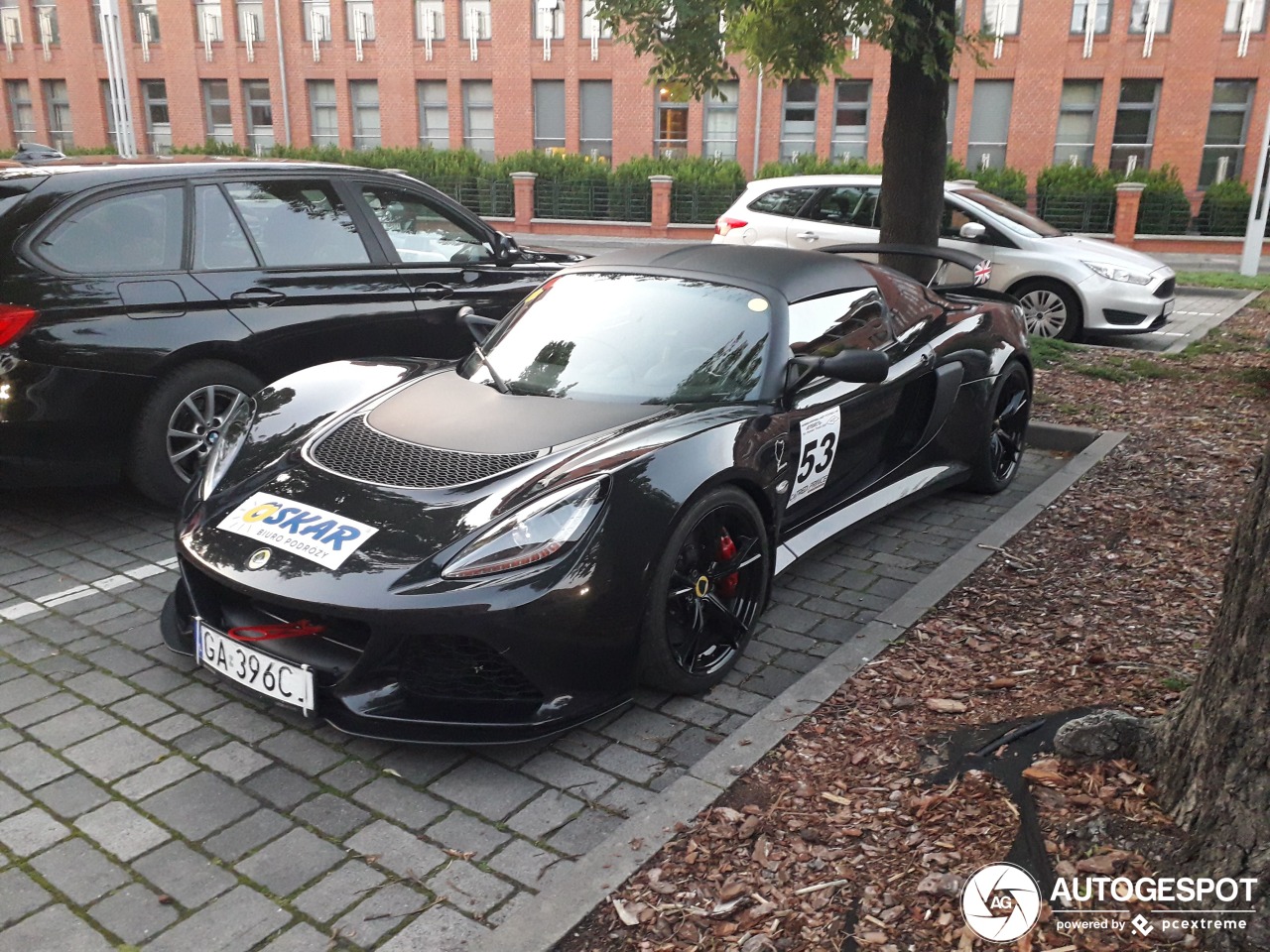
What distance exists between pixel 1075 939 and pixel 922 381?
322cm

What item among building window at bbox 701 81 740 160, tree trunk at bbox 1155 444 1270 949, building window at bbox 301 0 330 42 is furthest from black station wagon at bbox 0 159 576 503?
Result: building window at bbox 301 0 330 42

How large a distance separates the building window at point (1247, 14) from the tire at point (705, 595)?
1280 inches

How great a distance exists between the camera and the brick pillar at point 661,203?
90.8 ft

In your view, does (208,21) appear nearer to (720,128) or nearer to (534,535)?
(720,128)

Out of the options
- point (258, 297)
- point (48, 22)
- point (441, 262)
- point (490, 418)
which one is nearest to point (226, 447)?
point (490, 418)

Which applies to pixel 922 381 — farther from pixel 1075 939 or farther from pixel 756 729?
pixel 1075 939

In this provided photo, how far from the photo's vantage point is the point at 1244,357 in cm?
1016

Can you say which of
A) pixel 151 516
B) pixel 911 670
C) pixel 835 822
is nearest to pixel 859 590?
pixel 911 670

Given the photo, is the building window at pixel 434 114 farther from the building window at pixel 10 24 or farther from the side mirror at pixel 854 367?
the side mirror at pixel 854 367

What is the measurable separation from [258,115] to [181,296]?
37.5 m

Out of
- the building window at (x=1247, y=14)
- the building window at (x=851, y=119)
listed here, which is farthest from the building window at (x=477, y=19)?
the building window at (x=1247, y=14)

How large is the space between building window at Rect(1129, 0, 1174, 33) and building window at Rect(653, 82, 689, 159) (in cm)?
1310

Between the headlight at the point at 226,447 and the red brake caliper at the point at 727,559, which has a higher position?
the headlight at the point at 226,447

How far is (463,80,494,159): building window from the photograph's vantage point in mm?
36344
